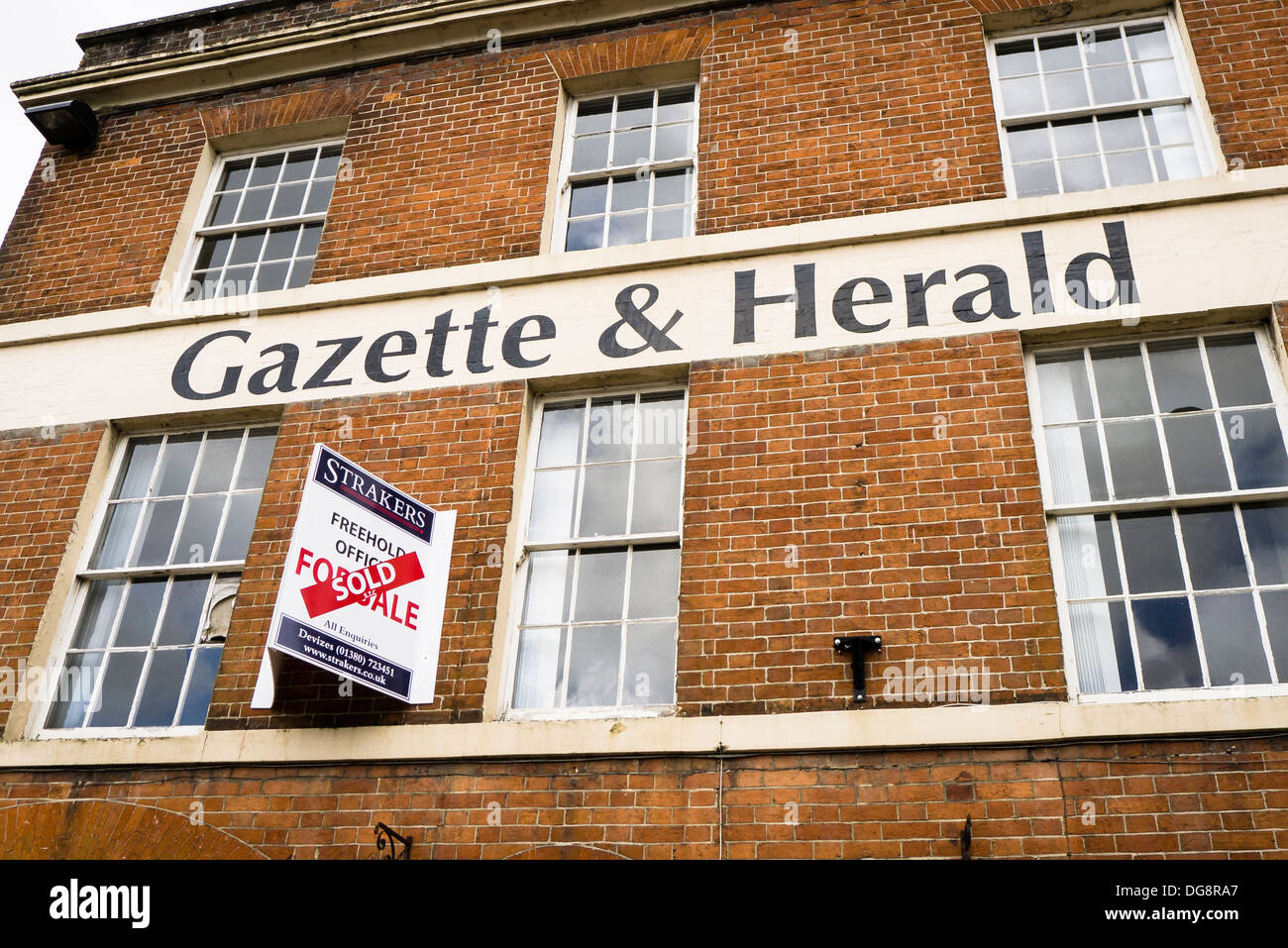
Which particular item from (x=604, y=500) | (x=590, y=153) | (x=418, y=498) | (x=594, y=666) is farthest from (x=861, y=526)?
(x=590, y=153)

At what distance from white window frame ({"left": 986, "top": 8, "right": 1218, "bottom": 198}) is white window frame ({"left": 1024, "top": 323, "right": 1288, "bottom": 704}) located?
1.15 metres

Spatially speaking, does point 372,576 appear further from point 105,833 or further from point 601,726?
point 105,833

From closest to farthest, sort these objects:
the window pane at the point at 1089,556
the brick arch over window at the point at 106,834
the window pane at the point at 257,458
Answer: the window pane at the point at 1089,556 → the brick arch over window at the point at 106,834 → the window pane at the point at 257,458

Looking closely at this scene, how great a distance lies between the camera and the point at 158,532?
24.2 feet

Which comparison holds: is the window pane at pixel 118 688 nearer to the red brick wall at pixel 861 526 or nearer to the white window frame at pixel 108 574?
the white window frame at pixel 108 574

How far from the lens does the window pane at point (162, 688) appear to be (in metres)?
6.61

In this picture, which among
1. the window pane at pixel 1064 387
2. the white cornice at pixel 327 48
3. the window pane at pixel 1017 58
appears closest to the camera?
the window pane at pixel 1064 387

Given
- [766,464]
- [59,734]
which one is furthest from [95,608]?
[766,464]

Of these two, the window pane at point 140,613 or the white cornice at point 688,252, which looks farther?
the window pane at point 140,613

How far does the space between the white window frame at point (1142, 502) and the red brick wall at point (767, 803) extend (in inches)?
12.9

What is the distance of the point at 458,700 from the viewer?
240 inches

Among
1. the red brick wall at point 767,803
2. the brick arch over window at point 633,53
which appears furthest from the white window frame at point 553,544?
the brick arch over window at point 633,53

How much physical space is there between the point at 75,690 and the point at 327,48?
557 centimetres

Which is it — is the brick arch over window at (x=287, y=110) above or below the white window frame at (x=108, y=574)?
above
